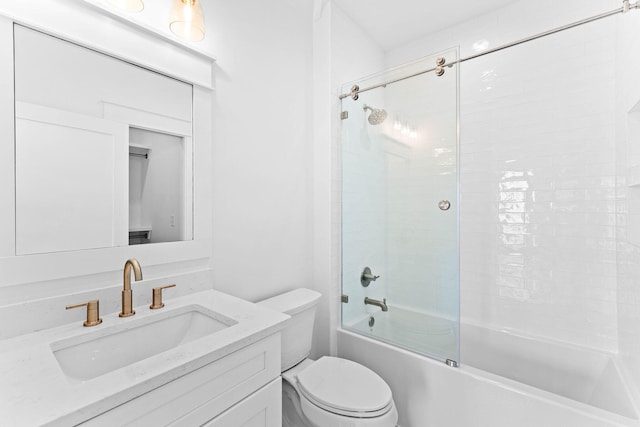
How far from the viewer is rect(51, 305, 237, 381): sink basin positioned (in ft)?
2.91

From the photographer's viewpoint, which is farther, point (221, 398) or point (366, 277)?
point (366, 277)

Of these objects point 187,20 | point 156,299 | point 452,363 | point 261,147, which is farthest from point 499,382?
point 187,20

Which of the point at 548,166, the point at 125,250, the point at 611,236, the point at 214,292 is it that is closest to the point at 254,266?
the point at 214,292

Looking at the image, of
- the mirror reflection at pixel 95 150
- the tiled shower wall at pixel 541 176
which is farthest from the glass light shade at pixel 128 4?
the tiled shower wall at pixel 541 176

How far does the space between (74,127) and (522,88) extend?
95.0 inches

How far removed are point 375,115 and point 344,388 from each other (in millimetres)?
1545

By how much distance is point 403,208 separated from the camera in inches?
71.3

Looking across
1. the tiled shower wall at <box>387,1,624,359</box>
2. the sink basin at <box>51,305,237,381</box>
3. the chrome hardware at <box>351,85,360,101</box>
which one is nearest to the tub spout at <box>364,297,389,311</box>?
the tiled shower wall at <box>387,1,624,359</box>

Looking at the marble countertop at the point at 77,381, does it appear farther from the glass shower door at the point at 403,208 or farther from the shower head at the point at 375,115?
the shower head at the point at 375,115

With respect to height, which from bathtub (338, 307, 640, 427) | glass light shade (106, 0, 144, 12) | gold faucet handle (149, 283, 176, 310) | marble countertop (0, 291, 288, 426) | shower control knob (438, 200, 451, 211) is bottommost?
bathtub (338, 307, 640, 427)

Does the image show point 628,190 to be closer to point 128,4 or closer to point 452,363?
point 452,363

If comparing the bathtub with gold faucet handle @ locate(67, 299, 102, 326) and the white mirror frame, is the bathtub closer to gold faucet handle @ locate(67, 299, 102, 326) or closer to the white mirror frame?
the white mirror frame

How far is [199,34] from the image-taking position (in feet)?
4.05

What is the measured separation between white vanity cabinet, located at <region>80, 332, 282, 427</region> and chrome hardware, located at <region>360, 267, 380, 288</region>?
1.04 meters
